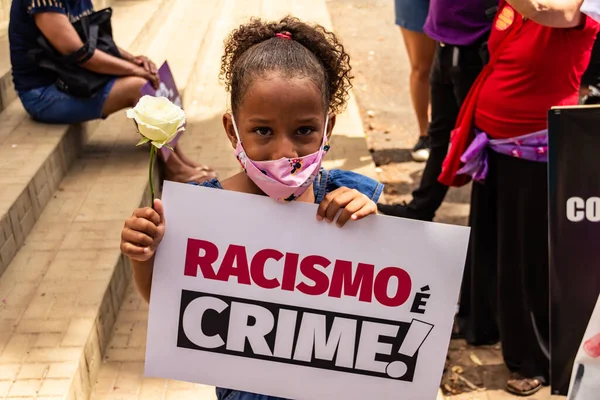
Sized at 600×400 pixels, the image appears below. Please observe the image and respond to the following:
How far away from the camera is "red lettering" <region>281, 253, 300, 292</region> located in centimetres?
171

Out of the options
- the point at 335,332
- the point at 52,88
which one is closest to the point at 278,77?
the point at 335,332

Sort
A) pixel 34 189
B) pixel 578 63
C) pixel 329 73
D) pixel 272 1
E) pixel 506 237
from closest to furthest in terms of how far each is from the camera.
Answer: pixel 329 73, pixel 578 63, pixel 506 237, pixel 34 189, pixel 272 1

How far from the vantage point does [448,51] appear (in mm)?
3803

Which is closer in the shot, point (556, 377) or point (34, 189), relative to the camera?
point (556, 377)

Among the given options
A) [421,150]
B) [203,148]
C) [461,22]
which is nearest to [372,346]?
[461,22]

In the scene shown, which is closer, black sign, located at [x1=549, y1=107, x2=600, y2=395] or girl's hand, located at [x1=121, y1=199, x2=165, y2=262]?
girl's hand, located at [x1=121, y1=199, x2=165, y2=262]

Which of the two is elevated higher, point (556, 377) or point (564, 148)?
point (564, 148)

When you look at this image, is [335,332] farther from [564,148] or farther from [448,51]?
[448,51]

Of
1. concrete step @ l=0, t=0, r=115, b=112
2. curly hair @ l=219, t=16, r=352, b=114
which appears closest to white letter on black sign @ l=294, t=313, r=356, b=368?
curly hair @ l=219, t=16, r=352, b=114

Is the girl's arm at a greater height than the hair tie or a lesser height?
lesser

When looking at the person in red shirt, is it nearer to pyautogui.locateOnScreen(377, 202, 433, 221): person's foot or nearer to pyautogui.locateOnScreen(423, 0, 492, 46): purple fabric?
pyautogui.locateOnScreen(423, 0, 492, 46): purple fabric

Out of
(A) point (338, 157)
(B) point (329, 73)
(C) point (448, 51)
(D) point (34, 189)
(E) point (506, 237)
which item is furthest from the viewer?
(A) point (338, 157)

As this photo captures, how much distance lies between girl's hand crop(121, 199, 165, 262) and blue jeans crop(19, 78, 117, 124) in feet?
8.84

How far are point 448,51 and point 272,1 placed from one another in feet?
18.6
